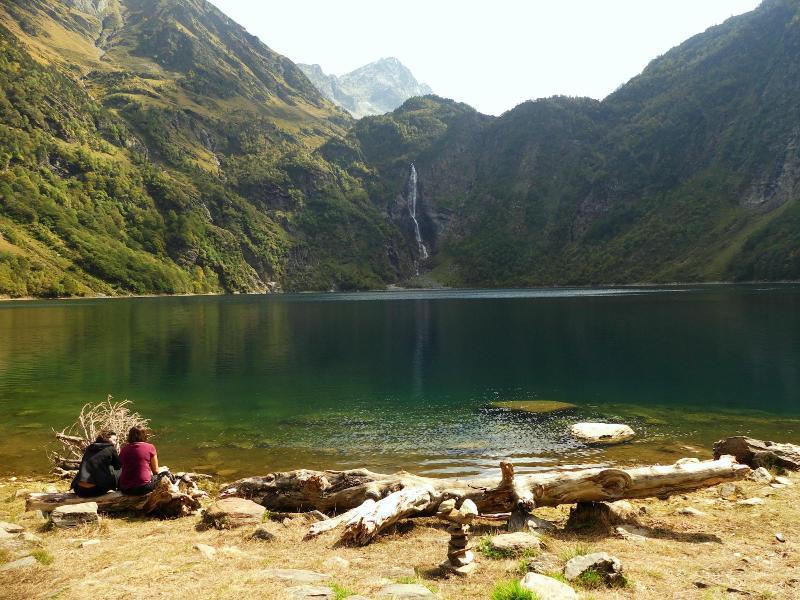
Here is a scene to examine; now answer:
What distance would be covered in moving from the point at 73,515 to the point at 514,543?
11.9 m

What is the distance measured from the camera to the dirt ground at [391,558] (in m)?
9.63

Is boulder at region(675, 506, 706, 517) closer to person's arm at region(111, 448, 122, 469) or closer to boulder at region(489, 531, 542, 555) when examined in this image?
boulder at region(489, 531, 542, 555)

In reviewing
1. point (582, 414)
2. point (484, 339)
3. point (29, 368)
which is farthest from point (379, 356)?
point (29, 368)

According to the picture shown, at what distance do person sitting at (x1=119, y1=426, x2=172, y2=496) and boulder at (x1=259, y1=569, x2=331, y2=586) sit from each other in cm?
714

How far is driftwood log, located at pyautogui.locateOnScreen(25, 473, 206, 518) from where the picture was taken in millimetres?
15484

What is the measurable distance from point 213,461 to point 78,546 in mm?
13213

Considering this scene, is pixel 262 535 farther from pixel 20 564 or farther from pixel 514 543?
pixel 514 543

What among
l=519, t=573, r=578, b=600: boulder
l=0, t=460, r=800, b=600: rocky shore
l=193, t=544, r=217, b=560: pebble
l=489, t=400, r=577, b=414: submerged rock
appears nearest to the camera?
l=519, t=573, r=578, b=600: boulder

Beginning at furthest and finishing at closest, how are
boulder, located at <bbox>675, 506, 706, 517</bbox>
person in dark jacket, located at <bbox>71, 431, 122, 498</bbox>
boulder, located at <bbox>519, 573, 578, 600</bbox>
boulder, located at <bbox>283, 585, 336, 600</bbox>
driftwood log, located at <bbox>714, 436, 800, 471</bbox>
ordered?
driftwood log, located at <bbox>714, 436, 800, 471</bbox> → person in dark jacket, located at <bbox>71, 431, 122, 498</bbox> → boulder, located at <bbox>675, 506, 706, 517</bbox> → boulder, located at <bbox>283, 585, 336, 600</bbox> → boulder, located at <bbox>519, 573, 578, 600</bbox>

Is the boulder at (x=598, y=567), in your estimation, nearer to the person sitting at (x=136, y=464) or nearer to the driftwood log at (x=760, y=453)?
the person sitting at (x=136, y=464)

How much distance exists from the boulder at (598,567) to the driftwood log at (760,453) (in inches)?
538

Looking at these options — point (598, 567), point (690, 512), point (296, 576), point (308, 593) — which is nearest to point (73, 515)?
point (296, 576)

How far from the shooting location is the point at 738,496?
674 inches

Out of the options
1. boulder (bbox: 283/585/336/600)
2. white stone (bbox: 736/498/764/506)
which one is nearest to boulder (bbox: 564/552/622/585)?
boulder (bbox: 283/585/336/600)
